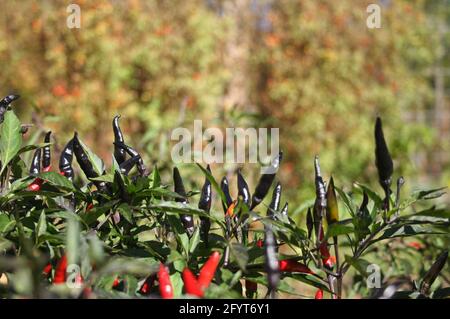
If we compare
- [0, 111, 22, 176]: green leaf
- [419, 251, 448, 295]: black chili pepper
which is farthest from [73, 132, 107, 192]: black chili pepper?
[419, 251, 448, 295]: black chili pepper

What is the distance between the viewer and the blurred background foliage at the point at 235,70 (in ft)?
17.2

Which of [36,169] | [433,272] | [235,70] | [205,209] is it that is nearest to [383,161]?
[433,272]

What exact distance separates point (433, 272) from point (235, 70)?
4.93 meters

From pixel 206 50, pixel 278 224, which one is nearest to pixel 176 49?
pixel 206 50

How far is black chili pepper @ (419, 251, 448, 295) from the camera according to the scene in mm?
1127

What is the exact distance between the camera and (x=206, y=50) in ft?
17.9

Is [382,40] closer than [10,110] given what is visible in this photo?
No

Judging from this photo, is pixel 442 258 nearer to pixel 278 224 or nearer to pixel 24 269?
pixel 278 224

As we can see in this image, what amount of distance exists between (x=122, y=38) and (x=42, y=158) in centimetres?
404

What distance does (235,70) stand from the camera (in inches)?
235

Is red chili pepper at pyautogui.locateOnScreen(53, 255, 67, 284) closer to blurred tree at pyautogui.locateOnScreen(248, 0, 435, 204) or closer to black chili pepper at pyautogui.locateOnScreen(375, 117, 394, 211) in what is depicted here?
black chili pepper at pyautogui.locateOnScreen(375, 117, 394, 211)

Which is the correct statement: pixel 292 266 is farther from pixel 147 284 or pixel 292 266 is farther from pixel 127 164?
pixel 127 164

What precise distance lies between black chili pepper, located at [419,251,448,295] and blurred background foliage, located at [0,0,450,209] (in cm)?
282
